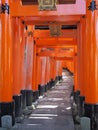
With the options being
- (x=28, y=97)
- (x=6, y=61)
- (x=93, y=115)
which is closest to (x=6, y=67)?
(x=6, y=61)

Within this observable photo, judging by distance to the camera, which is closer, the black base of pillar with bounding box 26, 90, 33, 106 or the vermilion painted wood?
the vermilion painted wood

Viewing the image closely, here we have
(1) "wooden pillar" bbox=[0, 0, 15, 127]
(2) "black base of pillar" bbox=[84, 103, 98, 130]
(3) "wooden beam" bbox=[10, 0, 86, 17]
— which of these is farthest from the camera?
(3) "wooden beam" bbox=[10, 0, 86, 17]

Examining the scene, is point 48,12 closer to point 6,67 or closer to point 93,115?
point 6,67

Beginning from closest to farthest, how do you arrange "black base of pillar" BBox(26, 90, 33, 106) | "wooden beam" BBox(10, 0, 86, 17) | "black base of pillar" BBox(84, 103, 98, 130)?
1. "black base of pillar" BBox(84, 103, 98, 130)
2. "wooden beam" BBox(10, 0, 86, 17)
3. "black base of pillar" BBox(26, 90, 33, 106)

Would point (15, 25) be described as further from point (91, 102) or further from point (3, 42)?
point (91, 102)

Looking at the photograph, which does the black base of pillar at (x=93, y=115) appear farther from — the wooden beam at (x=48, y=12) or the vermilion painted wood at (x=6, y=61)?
the wooden beam at (x=48, y=12)

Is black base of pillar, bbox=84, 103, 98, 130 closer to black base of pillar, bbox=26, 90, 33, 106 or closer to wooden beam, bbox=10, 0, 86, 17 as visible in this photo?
wooden beam, bbox=10, 0, 86, 17

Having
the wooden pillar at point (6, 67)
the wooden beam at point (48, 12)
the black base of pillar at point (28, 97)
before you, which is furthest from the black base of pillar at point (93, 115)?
the black base of pillar at point (28, 97)

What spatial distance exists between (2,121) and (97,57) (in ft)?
11.6

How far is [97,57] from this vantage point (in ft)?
33.4

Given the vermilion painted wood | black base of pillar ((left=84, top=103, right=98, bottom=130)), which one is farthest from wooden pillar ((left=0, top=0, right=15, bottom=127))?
black base of pillar ((left=84, top=103, right=98, bottom=130))

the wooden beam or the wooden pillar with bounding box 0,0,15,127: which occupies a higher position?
the wooden beam

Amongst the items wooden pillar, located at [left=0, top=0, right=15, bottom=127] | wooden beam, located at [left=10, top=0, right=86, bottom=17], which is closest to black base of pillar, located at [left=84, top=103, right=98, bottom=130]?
wooden pillar, located at [left=0, top=0, right=15, bottom=127]

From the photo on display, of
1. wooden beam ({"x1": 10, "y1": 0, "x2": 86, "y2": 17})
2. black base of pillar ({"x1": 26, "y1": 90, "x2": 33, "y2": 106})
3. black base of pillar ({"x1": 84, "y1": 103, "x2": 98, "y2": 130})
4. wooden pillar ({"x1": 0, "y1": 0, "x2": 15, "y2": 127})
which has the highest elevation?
wooden beam ({"x1": 10, "y1": 0, "x2": 86, "y2": 17})
